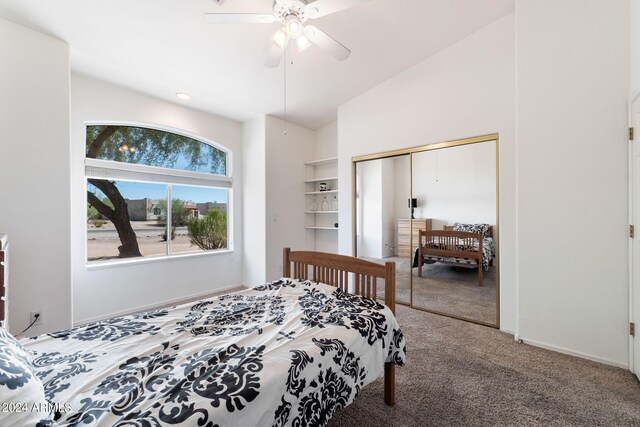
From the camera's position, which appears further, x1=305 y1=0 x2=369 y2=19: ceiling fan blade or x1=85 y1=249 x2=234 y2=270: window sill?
x1=85 y1=249 x2=234 y2=270: window sill

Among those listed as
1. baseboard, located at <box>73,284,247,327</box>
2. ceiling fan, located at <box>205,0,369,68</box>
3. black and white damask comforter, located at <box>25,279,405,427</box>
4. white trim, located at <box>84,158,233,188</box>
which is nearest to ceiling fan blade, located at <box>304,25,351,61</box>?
ceiling fan, located at <box>205,0,369,68</box>

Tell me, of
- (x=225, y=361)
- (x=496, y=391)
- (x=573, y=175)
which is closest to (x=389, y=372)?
(x=496, y=391)

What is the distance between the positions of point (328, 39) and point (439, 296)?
10.0ft

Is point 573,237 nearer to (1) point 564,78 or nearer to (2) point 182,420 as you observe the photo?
(1) point 564,78

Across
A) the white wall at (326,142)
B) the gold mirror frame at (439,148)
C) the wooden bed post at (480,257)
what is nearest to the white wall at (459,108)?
the gold mirror frame at (439,148)

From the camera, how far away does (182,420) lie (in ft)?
2.79

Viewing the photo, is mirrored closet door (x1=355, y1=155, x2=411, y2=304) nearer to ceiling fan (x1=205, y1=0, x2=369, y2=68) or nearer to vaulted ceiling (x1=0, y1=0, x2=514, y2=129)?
vaulted ceiling (x1=0, y1=0, x2=514, y2=129)

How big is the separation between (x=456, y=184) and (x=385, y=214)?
0.97 m

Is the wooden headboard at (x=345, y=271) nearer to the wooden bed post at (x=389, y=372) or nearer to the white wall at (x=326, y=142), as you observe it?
the wooden bed post at (x=389, y=372)

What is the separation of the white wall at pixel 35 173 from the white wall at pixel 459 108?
3.25 meters

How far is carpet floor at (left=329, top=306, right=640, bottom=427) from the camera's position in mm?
1624

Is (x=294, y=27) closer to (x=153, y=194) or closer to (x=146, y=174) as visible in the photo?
(x=146, y=174)

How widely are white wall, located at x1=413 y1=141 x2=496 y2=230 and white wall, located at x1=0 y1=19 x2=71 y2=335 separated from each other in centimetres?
376

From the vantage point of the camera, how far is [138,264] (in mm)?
3484
